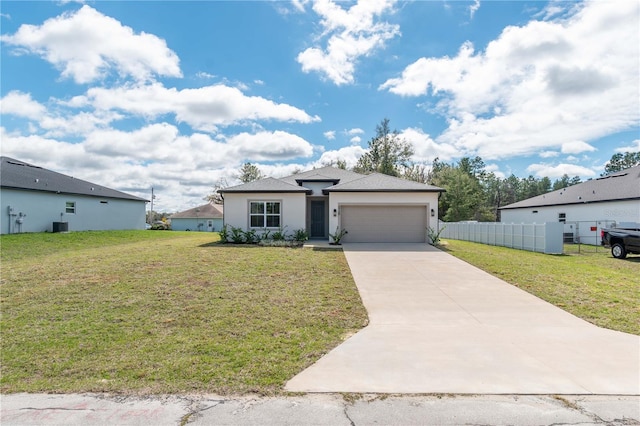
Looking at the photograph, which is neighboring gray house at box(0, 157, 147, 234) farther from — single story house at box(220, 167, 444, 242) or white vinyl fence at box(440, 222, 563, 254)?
white vinyl fence at box(440, 222, 563, 254)

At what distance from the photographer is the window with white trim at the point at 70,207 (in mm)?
22156

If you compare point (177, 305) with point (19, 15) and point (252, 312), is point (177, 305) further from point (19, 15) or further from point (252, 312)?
point (19, 15)

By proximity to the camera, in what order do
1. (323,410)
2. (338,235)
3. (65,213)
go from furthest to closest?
(65,213), (338,235), (323,410)

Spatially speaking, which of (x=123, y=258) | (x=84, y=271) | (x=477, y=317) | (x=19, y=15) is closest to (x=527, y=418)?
(x=477, y=317)

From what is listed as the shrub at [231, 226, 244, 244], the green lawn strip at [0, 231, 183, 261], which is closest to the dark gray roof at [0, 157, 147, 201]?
the green lawn strip at [0, 231, 183, 261]

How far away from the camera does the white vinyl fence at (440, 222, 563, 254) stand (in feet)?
51.8

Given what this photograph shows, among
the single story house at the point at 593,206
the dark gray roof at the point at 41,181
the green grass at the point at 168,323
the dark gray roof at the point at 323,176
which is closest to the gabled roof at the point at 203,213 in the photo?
the dark gray roof at the point at 41,181

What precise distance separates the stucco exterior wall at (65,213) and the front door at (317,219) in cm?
1628

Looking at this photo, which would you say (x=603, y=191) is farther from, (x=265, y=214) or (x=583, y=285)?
(x=265, y=214)

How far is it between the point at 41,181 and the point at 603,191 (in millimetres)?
37284

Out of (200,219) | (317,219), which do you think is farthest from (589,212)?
(200,219)

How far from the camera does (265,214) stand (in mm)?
17531

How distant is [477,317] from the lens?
6.18 m

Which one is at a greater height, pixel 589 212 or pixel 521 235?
pixel 589 212
